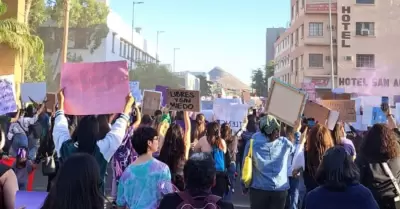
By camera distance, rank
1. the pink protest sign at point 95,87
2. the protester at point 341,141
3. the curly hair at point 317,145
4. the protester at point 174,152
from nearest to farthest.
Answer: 1. the pink protest sign at point 95,87
2. the protester at point 174,152
3. the curly hair at point 317,145
4. the protester at point 341,141

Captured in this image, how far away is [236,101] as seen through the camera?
12680 millimetres

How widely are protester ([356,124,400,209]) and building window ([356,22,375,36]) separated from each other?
38356 mm

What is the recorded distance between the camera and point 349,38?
41.1 m

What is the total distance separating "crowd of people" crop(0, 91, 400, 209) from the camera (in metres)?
2.78

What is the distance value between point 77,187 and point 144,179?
1163mm

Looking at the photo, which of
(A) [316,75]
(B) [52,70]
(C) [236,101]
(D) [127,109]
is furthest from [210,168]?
(B) [52,70]

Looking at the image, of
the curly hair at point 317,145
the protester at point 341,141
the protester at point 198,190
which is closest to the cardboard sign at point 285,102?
the curly hair at point 317,145

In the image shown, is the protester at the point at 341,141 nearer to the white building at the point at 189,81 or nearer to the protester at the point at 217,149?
the protester at the point at 217,149

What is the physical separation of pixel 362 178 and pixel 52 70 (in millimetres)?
49478

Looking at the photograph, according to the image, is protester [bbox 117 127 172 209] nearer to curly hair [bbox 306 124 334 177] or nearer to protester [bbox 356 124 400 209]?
protester [bbox 356 124 400 209]

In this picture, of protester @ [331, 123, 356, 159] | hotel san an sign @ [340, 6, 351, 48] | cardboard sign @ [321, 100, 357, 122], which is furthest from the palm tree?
hotel san an sign @ [340, 6, 351, 48]

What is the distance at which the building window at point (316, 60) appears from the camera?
45.4 m

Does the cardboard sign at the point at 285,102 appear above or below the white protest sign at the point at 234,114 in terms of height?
above

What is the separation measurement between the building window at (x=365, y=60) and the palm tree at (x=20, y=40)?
28774mm
